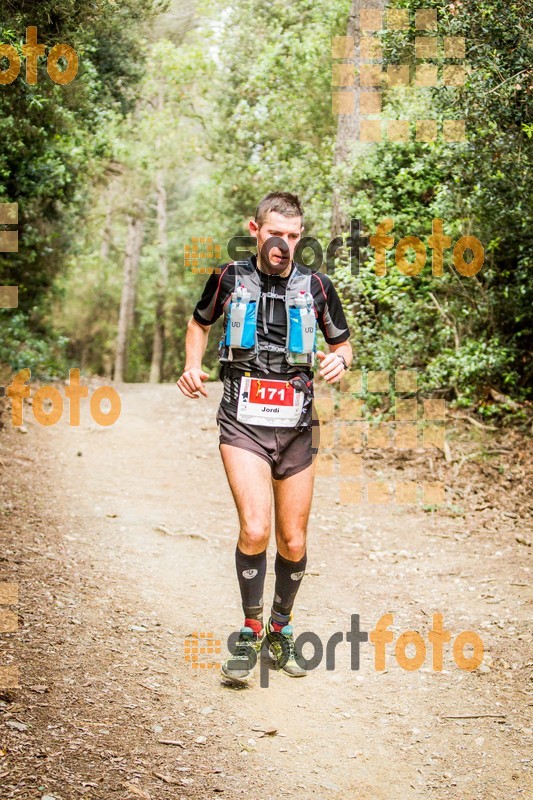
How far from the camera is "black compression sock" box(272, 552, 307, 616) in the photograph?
13.4 ft

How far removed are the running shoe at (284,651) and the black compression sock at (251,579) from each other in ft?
0.70

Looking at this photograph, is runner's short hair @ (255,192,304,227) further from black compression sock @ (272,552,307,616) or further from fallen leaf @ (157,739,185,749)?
fallen leaf @ (157,739,185,749)

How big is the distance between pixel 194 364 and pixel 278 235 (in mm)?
775

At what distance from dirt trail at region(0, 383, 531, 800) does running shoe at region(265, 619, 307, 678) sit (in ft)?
0.25

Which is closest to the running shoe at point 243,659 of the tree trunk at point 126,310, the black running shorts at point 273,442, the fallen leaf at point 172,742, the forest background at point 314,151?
the fallen leaf at point 172,742

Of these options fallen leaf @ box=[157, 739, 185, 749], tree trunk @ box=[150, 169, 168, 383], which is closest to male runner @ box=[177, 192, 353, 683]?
fallen leaf @ box=[157, 739, 185, 749]

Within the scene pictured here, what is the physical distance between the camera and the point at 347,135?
11.1 metres

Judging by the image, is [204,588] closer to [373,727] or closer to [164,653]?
[164,653]

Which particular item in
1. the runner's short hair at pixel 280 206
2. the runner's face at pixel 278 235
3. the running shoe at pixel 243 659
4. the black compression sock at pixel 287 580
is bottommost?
the running shoe at pixel 243 659

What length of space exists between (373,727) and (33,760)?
1578 millimetres

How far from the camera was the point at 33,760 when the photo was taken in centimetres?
294

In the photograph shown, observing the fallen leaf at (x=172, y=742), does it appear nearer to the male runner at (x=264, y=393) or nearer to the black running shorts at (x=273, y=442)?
the male runner at (x=264, y=393)

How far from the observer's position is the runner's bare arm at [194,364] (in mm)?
3770

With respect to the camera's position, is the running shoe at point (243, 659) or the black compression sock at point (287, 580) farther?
the black compression sock at point (287, 580)
